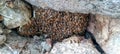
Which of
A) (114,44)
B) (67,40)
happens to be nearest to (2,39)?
(67,40)

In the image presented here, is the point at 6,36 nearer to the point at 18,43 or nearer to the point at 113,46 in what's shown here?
the point at 18,43

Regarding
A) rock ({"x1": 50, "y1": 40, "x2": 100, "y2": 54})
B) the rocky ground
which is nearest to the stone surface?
the rocky ground

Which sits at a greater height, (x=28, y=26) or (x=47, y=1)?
(x=47, y=1)

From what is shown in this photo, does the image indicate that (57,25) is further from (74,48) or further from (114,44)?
(114,44)

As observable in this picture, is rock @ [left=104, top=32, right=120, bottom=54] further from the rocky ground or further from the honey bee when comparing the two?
the honey bee

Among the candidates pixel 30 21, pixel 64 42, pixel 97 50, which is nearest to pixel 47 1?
pixel 30 21

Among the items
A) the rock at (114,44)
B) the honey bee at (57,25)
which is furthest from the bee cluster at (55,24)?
the rock at (114,44)
